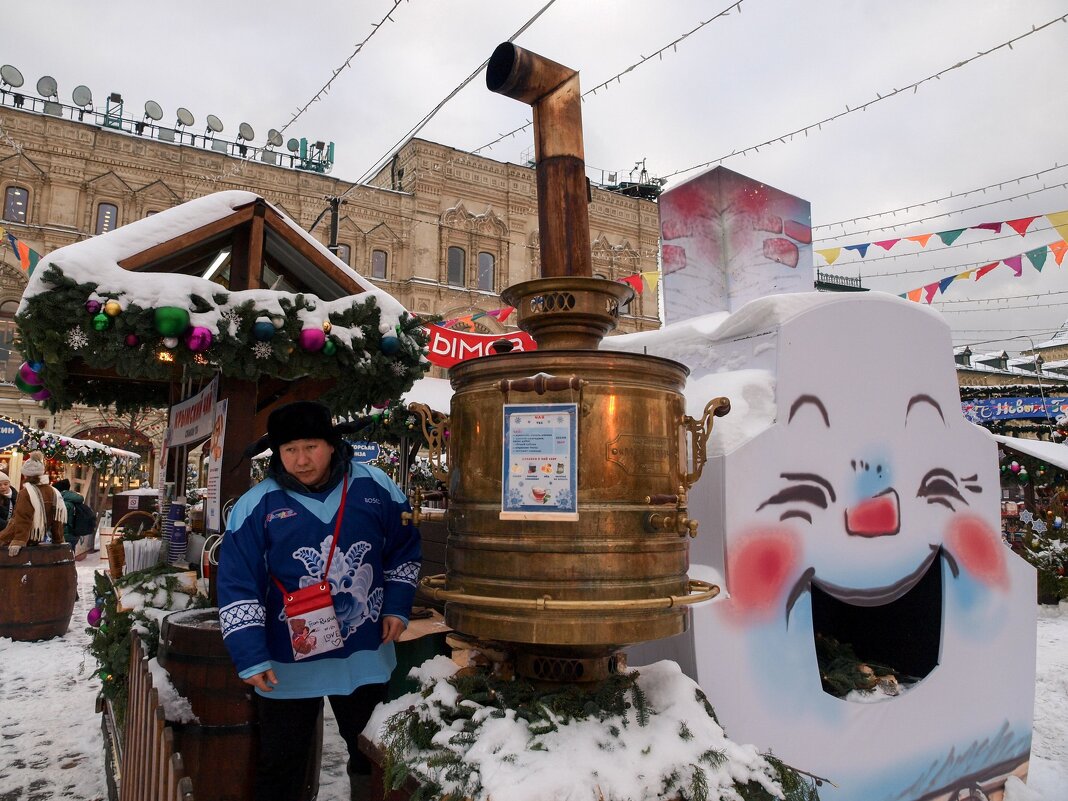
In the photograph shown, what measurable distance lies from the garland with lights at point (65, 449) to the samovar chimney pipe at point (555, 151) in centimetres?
1566

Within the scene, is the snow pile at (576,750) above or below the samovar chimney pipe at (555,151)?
below

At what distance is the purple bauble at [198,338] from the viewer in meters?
A: 3.88

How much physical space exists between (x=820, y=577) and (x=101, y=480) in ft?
83.6

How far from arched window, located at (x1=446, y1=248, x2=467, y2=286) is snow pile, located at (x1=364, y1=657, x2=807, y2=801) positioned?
26.7m

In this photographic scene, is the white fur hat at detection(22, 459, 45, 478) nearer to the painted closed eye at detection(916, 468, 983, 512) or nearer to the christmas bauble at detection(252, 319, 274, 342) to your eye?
the christmas bauble at detection(252, 319, 274, 342)

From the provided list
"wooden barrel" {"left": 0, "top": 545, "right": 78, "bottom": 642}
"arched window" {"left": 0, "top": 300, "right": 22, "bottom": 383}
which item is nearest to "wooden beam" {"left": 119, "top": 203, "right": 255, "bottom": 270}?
"wooden barrel" {"left": 0, "top": 545, "right": 78, "bottom": 642}

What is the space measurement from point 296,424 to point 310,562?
22.6 inches

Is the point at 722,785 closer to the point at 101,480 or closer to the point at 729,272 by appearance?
the point at 729,272

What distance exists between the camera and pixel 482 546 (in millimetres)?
2482

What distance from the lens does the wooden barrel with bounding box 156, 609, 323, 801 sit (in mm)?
3186

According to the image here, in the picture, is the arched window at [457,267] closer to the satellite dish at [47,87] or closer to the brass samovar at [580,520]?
the satellite dish at [47,87]

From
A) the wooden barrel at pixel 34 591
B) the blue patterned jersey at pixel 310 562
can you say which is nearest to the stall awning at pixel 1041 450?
the blue patterned jersey at pixel 310 562

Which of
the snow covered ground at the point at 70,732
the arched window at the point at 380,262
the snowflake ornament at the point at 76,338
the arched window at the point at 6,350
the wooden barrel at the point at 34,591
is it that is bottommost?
the snow covered ground at the point at 70,732

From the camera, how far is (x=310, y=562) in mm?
2787
